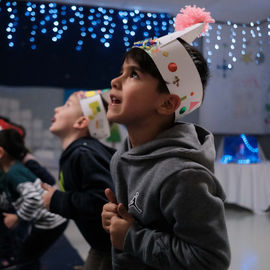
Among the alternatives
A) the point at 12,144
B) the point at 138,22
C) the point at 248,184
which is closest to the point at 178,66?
the point at 138,22

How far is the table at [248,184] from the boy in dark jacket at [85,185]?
3923 mm

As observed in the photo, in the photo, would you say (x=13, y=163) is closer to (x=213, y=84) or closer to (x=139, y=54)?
(x=139, y=54)

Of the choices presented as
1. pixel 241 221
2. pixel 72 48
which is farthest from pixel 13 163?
pixel 241 221

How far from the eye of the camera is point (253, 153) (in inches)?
240

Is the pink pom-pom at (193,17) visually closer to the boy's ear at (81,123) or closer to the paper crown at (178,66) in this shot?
the paper crown at (178,66)

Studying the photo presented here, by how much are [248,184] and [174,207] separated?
489 cm

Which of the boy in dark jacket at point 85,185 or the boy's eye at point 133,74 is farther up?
the boy's eye at point 133,74

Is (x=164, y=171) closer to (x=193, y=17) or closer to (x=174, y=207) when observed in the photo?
(x=174, y=207)

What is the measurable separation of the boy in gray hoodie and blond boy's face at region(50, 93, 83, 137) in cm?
84

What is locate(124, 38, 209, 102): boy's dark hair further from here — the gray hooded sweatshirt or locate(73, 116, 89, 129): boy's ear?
locate(73, 116, 89, 129): boy's ear

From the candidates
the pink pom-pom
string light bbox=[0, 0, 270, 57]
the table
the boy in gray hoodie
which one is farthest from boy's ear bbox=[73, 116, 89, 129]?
the table

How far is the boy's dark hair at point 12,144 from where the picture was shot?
283 centimetres

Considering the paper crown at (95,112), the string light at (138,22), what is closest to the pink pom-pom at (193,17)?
the paper crown at (95,112)

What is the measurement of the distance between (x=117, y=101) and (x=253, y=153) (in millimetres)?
5309
